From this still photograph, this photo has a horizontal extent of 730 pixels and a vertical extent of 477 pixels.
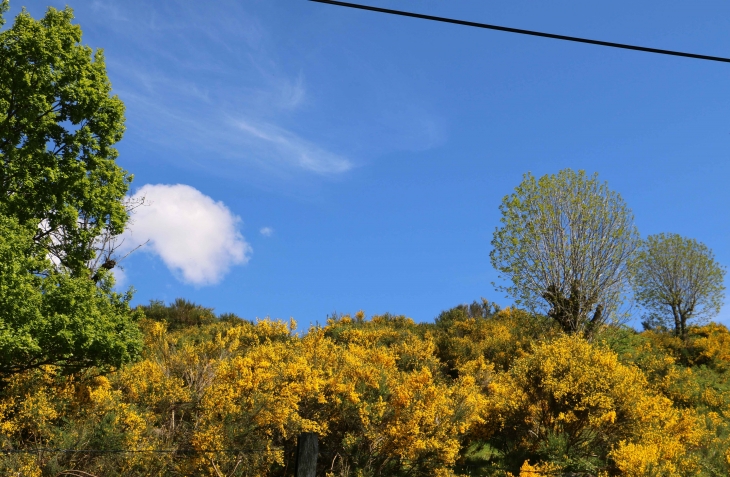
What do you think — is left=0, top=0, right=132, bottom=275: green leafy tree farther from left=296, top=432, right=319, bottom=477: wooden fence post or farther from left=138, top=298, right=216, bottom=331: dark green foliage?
left=138, top=298, right=216, bottom=331: dark green foliage

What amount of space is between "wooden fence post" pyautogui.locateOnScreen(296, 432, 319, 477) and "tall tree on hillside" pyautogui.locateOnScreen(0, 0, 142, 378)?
23.5 ft

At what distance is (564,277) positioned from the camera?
21.3m

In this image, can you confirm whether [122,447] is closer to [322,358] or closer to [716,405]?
[322,358]

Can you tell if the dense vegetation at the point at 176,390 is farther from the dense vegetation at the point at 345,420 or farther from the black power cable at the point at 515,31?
the black power cable at the point at 515,31

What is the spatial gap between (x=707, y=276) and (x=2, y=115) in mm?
39756

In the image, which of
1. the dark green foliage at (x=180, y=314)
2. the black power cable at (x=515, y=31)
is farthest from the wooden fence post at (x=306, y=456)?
the dark green foliage at (x=180, y=314)

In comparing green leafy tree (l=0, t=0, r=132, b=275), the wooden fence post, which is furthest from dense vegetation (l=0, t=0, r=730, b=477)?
the wooden fence post

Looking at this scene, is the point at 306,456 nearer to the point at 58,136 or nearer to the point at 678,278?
the point at 58,136

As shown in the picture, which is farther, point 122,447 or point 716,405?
point 716,405

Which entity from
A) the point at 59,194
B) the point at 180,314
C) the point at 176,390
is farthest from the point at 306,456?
the point at 180,314

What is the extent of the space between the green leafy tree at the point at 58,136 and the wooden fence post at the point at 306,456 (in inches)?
367

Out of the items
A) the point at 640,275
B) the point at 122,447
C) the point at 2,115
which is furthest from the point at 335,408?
the point at 640,275

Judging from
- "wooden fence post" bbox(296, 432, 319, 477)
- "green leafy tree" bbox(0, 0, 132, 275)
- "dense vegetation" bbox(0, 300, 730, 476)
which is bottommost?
"wooden fence post" bbox(296, 432, 319, 477)

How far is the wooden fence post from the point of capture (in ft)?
23.1
